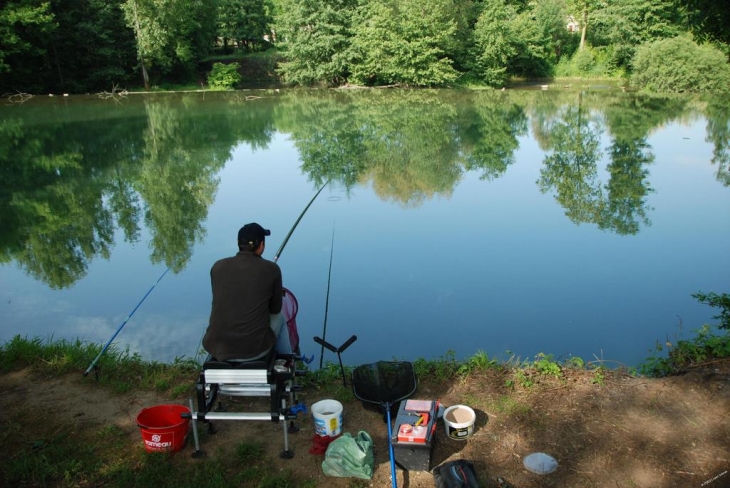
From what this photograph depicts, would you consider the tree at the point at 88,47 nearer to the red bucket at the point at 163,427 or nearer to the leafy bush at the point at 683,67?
the leafy bush at the point at 683,67

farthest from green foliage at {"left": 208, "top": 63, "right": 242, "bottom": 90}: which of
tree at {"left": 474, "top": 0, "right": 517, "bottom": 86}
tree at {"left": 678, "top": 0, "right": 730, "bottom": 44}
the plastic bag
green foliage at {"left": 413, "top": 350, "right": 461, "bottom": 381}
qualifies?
the plastic bag

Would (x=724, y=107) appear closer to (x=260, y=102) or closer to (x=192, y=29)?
(x=260, y=102)

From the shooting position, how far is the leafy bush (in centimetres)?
2259

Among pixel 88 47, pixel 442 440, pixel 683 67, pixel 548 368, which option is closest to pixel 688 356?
pixel 548 368

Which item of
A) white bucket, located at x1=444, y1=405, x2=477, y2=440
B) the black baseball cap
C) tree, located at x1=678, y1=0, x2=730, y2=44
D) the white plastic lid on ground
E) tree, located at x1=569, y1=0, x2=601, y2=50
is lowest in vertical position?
the white plastic lid on ground

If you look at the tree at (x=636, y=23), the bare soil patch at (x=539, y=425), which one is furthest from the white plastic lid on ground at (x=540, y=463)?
the tree at (x=636, y=23)

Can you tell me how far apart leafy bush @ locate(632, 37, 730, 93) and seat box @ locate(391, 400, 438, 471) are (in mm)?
24725

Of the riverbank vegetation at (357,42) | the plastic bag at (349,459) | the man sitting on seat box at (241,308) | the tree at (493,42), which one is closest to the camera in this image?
the plastic bag at (349,459)

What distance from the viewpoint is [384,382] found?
3670 millimetres

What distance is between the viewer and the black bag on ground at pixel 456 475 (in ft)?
8.87

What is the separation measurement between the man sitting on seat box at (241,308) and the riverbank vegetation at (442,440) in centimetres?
56

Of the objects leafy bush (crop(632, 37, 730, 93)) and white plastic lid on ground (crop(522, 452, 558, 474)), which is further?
leafy bush (crop(632, 37, 730, 93))

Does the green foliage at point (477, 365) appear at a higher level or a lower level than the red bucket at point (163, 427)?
lower

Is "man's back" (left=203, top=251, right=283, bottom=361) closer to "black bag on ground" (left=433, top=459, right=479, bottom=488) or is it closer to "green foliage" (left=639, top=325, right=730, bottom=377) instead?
"black bag on ground" (left=433, top=459, right=479, bottom=488)
